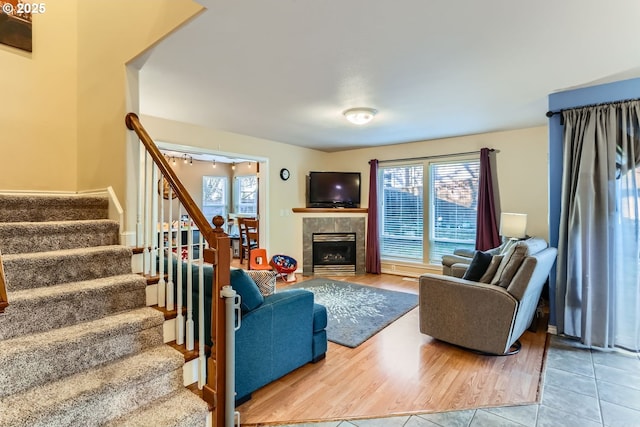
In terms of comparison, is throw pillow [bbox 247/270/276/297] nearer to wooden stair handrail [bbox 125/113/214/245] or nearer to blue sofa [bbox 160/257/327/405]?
blue sofa [bbox 160/257/327/405]

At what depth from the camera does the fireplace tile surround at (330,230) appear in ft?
20.0

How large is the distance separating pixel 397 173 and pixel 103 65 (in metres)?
4.83

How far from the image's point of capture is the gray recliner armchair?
8.65 ft

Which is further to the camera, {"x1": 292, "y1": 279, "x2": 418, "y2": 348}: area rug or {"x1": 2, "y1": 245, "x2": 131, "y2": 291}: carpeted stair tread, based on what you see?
{"x1": 292, "y1": 279, "x2": 418, "y2": 348}: area rug

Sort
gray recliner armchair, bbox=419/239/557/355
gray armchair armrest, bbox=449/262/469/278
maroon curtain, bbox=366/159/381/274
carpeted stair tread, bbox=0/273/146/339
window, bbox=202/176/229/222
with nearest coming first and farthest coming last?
1. carpeted stair tread, bbox=0/273/146/339
2. gray recliner armchair, bbox=419/239/557/355
3. gray armchair armrest, bbox=449/262/469/278
4. maroon curtain, bbox=366/159/381/274
5. window, bbox=202/176/229/222

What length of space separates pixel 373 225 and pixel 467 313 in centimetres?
338

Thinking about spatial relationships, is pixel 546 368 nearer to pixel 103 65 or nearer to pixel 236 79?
pixel 236 79

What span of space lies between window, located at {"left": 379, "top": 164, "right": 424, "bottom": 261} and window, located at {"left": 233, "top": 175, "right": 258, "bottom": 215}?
414 cm

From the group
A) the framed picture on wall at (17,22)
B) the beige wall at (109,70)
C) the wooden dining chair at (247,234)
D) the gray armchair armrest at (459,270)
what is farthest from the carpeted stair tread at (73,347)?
the wooden dining chair at (247,234)

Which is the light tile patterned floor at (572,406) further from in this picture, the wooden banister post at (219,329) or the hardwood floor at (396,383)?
the wooden banister post at (219,329)

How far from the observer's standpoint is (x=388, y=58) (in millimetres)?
2477

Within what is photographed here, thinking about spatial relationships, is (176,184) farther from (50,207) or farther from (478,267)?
(478,267)

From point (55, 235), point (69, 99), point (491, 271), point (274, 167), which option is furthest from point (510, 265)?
point (69, 99)

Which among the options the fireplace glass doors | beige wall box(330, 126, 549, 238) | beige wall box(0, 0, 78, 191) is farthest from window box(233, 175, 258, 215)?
beige wall box(0, 0, 78, 191)
